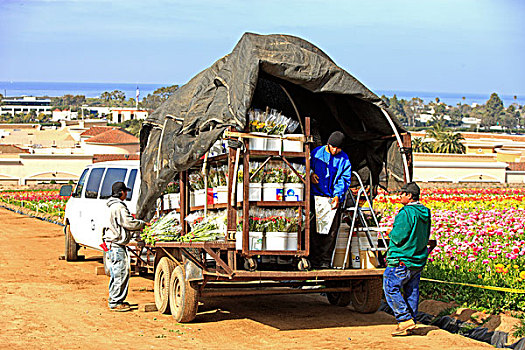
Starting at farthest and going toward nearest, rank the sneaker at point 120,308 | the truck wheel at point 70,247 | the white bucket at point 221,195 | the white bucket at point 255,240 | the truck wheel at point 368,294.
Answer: the truck wheel at point 70,247
the sneaker at point 120,308
the truck wheel at point 368,294
the white bucket at point 221,195
the white bucket at point 255,240

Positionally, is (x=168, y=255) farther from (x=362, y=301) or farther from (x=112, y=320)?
(x=362, y=301)

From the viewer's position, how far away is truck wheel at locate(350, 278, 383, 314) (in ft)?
37.3

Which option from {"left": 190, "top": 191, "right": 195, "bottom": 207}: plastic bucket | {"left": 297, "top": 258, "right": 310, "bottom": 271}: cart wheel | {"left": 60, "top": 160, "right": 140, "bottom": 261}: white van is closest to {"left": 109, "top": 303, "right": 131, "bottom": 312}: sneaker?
{"left": 190, "top": 191, "right": 195, "bottom": 207}: plastic bucket

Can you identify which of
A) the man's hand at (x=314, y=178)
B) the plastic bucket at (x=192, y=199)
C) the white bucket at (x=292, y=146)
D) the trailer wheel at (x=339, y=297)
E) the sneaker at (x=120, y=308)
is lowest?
the sneaker at (x=120, y=308)

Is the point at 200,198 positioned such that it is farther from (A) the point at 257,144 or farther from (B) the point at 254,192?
(A) the point at 257,144

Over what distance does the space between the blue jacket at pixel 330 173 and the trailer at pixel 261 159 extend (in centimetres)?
27

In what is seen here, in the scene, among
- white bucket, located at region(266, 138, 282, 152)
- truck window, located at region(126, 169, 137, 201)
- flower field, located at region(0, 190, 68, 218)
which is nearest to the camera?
white bucket, located at region(266, 138, 282, 152)

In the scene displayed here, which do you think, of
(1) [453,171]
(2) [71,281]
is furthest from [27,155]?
(2) [71,281]

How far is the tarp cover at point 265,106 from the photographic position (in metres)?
9.89

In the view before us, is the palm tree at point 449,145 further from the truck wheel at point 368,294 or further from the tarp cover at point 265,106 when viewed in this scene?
A: the truck wheel at point 368,294

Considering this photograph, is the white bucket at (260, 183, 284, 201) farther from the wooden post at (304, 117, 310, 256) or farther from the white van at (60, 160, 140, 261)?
the white van at (60, 160, 140, 261)

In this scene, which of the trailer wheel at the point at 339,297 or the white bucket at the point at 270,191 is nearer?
the white bucket at the point at 270,191

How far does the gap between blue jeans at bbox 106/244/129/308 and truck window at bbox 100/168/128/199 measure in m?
3.29

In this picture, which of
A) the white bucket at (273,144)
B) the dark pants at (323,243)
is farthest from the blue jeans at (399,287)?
the white bucket at (273,144)
